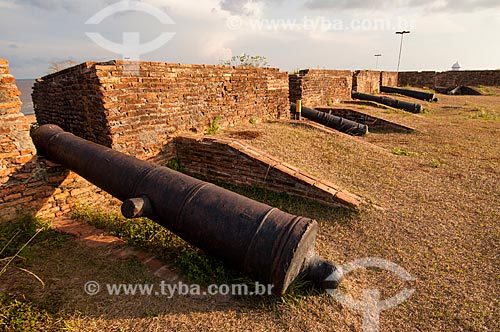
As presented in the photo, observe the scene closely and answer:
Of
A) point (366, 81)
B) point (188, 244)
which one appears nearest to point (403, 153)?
point (188, 244)

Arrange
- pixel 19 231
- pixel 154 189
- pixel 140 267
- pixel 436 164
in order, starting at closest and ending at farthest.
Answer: pixel 154 189, pixel 140 267, pixel 19 231, pixel 436 164

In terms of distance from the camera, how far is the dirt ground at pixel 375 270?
2.24 metres

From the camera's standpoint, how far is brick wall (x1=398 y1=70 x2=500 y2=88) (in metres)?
26.4

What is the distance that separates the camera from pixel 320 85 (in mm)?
12781

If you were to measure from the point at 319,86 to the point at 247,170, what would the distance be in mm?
9653

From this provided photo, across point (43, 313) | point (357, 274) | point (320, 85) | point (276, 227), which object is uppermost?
point (320, 85)

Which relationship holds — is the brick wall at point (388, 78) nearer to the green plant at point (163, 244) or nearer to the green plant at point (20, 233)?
the green plant at point (163, 244)

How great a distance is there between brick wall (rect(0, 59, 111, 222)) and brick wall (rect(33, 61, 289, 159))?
976 millimetres

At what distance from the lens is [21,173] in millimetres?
3549

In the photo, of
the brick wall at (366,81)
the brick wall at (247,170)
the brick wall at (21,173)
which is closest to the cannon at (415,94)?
the brick wall at (366,81)

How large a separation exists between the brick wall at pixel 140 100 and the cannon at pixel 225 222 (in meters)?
1.62

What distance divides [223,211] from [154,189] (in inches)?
32.2

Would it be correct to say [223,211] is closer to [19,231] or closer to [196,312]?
[196,312]

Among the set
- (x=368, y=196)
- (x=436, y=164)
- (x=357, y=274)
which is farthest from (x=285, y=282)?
(x=436, y=164)
